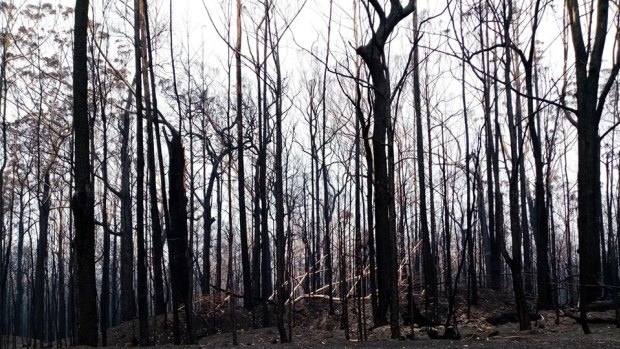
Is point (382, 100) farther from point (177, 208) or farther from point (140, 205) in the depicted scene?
point (177, 208)

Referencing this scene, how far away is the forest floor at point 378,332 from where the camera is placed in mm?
6974

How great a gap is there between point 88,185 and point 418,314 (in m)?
6.94

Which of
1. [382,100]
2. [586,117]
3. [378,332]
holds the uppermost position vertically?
[382,100]

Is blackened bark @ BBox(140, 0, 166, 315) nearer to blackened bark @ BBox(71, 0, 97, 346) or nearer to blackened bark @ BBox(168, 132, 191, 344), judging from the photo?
blackened bark @ BBox(168, 132, 191, 344)

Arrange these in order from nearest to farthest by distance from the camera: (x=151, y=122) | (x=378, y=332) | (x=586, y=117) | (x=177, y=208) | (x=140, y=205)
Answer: (x=586, y=117) → (x=378, y=332) → (x=140, y=205) → (x=151, y=122) → (x=177, y=208)

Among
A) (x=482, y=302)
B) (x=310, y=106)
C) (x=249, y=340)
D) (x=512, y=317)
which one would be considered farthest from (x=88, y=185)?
(x=310, y=106)

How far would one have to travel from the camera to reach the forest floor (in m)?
6.97

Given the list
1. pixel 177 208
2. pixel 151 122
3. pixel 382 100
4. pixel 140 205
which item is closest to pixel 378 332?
pixel 382 100

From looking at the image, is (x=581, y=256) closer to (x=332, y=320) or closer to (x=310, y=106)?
(x=332, y=320)

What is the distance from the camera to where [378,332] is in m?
10.2

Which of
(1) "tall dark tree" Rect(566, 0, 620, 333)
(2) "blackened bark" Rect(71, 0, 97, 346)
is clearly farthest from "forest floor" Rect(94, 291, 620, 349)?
(2) "blackened bark" Rect(71, 0, 97, 346)

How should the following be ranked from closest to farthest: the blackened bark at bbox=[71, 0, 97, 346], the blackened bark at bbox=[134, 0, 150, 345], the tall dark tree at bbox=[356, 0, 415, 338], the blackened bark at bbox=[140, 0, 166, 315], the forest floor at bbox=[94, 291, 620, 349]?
the forest floor at bbox=[94, 291, 620, 349], the tall dark tree at bbox=[356, 0, 415, 338], the blackened bark at bbox=[71, 0, 97, 346], the blackened bark at bbox=[134, 0, 150, 345], the blackened bark at bbox=[140, 0, 166, 315]

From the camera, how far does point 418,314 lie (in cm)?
1181

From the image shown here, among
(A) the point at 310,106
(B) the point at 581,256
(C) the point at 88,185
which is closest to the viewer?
(B) the point at 581,256
